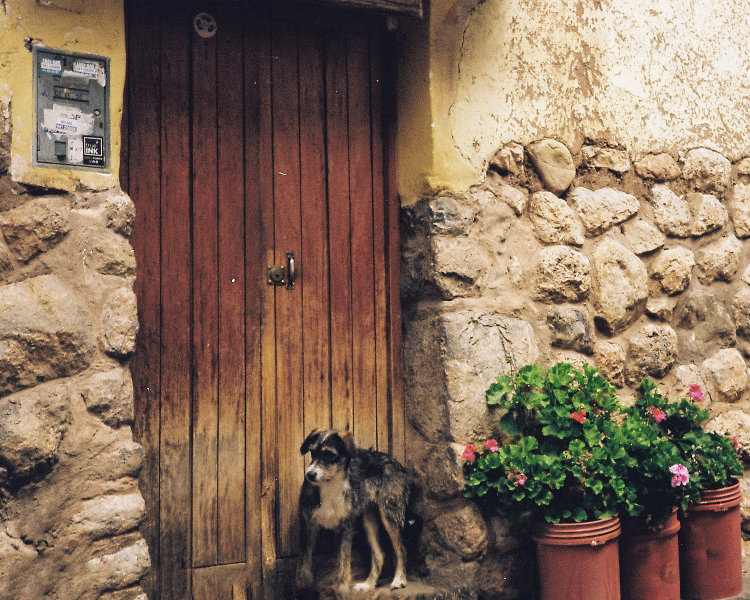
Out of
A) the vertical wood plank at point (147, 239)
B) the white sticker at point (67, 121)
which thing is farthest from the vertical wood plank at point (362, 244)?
the white sticker at point (67, 121)

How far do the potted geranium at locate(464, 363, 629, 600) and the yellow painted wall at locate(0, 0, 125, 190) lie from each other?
1.71 m

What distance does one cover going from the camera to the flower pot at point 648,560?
9.90 ft

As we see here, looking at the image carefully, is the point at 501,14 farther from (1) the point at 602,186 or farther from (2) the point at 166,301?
(2) the point at 166,301

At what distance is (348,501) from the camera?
2.94 meters

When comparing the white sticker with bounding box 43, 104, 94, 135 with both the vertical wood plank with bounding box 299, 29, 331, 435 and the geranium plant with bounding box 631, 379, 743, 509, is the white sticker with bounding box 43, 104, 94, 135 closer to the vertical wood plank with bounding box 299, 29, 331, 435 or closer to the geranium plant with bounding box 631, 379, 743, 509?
the vertical wood plank with bounding box 299, 29, 331, 435

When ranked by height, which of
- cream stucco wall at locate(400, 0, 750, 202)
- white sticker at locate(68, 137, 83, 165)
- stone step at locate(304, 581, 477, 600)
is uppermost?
cream stucco wall at locate(400, 0, 750, 202)

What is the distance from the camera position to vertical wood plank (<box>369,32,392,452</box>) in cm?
329

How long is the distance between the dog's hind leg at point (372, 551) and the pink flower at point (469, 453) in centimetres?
44

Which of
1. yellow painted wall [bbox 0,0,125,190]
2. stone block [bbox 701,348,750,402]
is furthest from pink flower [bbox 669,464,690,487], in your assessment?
yellow painted wall [bbox 0,0,125,190]

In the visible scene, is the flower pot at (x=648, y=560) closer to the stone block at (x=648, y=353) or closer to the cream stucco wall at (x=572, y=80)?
the stone block at (x=648, y=353)

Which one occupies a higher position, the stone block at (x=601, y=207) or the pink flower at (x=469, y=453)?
the stone block at (x=601, y=207)

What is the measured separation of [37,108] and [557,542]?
7.57 feet

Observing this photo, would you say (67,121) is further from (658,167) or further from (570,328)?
(658,167)

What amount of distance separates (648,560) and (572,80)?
6.84 ft
